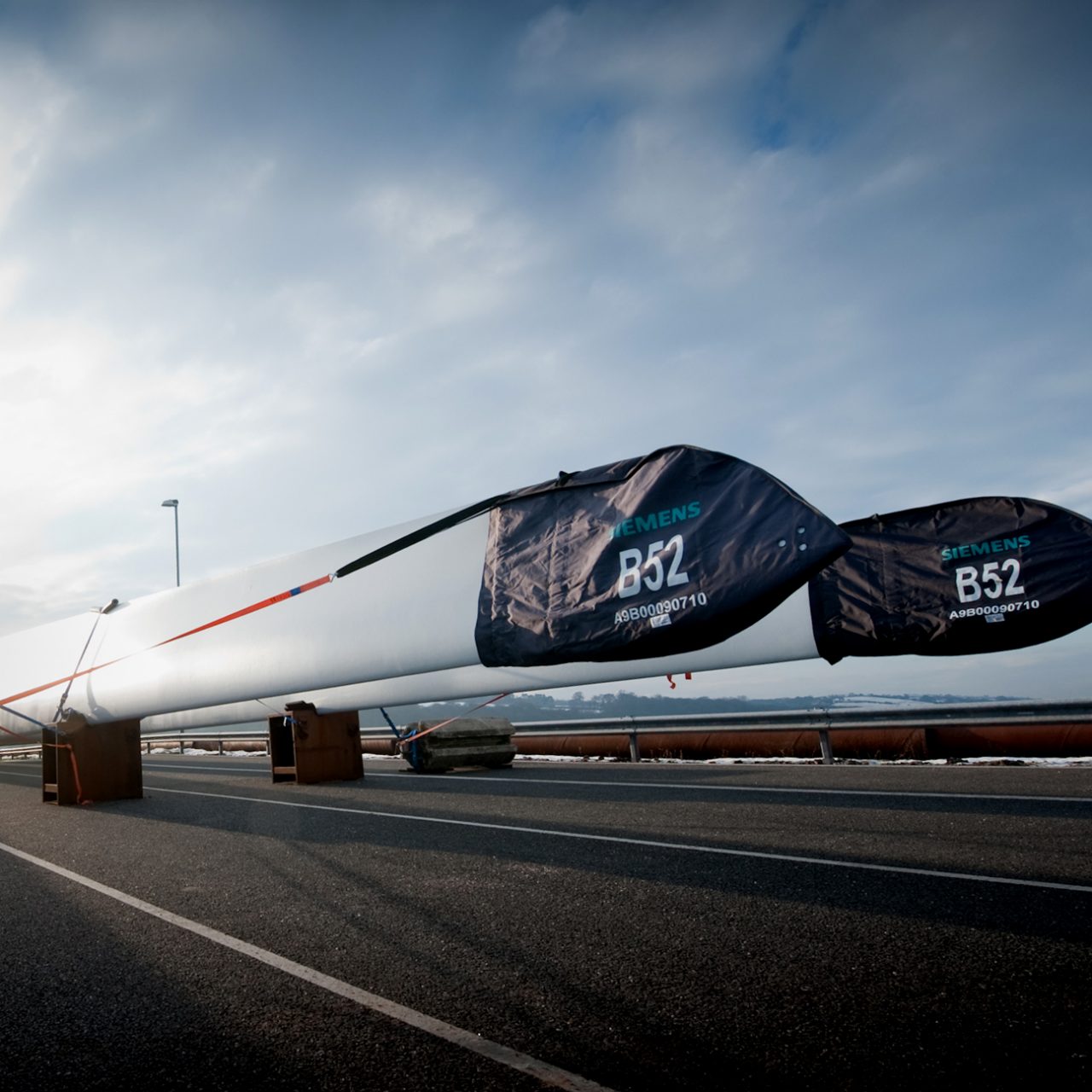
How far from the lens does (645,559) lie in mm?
4816

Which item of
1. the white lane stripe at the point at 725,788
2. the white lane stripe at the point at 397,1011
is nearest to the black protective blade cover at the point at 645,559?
the white lane stripe at the point at 397,1011

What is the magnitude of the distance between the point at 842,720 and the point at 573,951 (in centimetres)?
926

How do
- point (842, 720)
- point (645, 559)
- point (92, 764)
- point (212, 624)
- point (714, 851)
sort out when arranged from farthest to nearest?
1. point (842, 720)
2. point (92, 764)
3. point (212, 624)
4. point (714, 851)
5. point (645, 559)

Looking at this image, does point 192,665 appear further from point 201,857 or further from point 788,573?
point 788,573

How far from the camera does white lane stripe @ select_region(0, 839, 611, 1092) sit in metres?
2.79

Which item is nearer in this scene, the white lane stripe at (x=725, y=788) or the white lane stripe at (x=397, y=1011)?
the white lane stripe at (x=397, y=1011)

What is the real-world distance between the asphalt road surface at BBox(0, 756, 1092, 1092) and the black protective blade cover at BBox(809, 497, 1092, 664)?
144 cm

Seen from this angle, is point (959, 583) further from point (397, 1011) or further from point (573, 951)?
point (397, 1011)

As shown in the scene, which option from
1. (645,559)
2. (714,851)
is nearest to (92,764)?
(714,851)

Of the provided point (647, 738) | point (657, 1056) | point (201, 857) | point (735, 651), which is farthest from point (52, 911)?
point (647, 738)

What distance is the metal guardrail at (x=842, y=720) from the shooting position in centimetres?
1088

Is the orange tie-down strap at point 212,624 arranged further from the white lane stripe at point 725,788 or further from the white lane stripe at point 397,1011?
the white lane stripe at point 725,788

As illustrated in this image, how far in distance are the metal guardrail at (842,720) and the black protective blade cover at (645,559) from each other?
8109mm

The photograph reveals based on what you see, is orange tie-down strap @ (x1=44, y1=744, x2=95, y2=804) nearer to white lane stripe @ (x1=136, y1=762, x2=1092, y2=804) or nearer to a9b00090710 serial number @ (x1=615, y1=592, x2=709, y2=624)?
white lane stripe @ (x1=136, y1=762, x2=1092, y2=804)
